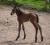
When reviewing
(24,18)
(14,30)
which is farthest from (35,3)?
(24,18)

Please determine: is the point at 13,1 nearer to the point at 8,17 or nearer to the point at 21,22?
the point at 8,17

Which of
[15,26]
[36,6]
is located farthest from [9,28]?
[36,6]

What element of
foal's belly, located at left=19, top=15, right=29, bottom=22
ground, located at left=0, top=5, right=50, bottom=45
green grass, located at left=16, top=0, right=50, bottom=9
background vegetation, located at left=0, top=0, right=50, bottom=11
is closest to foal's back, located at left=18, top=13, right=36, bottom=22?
foal's belly, located at left=19, top=15, right=29, bottom=22

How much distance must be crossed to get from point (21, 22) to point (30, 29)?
1801 millimetres

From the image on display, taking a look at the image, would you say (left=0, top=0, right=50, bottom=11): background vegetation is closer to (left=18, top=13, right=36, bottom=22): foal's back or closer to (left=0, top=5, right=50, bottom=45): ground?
(left=0, top=5, right=50, bottom=45): ground

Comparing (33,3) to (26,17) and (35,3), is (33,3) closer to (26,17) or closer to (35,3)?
(35,3)

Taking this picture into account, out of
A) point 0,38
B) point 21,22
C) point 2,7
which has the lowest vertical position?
point 2,7

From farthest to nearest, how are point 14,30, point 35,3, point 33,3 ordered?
point 33,3 < point 35,3 < point 14,30

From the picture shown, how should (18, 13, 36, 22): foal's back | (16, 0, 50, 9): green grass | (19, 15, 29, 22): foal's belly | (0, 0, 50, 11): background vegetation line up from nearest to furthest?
(18, 13, 36, 22): foal's back < (19, 15, 29, 22): foal's belly < (0, 0, 50, 11): background vegetation < (16, 0, 50, 9): green grass

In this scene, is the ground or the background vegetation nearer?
the ground

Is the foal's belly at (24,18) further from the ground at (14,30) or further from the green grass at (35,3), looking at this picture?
the green grass at (35,3)

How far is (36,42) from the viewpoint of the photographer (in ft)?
24.6

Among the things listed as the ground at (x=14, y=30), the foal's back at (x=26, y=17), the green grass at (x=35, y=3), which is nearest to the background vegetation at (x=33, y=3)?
the green grass at (x=35, y=3)

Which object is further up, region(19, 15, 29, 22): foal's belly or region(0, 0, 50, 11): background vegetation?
region(19, 15, 29, 22): foal's belly
